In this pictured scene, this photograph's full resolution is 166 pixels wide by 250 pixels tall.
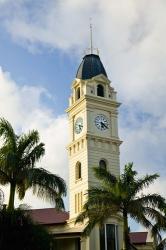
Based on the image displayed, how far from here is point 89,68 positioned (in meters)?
61.3

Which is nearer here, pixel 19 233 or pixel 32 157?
pixel 19 233

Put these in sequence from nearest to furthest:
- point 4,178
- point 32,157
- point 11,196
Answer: point 11,196 → point 4,178 → point 32,157

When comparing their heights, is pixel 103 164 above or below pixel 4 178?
above

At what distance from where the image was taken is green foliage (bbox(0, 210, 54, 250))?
28.5m

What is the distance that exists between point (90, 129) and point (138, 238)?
15.9m

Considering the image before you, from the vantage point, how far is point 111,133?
58.1m

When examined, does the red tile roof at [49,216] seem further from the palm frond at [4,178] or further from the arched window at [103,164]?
the palm frond at [4,178]

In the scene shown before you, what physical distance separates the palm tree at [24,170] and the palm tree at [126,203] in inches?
226

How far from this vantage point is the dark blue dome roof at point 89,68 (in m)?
60.8

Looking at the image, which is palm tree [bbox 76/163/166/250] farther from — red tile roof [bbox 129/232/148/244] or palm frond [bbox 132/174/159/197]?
red tile roof [bbox 129/232/148/244]

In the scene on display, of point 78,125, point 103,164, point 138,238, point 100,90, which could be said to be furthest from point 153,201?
point 138,238

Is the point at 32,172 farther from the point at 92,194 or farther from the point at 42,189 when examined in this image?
the point at 92,194

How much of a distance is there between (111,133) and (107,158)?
316 centimetres

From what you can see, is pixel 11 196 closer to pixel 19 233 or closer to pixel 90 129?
pixel 19 233
